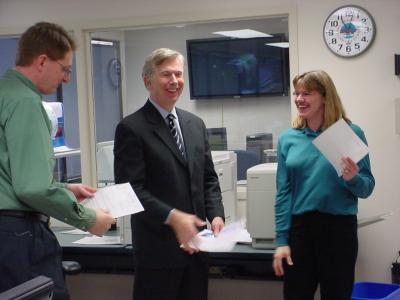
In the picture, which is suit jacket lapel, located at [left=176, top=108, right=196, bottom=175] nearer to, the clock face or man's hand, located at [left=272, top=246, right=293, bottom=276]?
man's hand, located at [left=272, top=246, right=293, bottom=276]

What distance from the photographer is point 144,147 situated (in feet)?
7.45

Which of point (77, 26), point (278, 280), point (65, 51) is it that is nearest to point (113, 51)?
point (77, 26)

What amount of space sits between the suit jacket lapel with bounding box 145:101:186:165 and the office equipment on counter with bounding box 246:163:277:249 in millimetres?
789

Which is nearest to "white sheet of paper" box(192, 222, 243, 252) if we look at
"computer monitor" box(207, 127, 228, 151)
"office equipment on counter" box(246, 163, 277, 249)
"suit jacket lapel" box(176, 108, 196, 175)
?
"office equipment on counter" box(246, 163, 277, 249)

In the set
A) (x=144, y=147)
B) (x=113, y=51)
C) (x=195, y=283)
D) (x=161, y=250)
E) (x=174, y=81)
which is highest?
(x=113, y=51)

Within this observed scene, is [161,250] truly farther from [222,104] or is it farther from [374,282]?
[222,104]

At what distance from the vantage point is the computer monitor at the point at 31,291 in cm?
100

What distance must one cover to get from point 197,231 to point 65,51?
82cm

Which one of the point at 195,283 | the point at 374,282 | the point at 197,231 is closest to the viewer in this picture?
the point at 197,231

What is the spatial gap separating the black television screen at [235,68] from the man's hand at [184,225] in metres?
1.85

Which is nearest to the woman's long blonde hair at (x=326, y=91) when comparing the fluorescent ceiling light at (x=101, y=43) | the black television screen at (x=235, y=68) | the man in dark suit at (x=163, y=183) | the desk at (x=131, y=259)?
the man in dark suit at (x=163, y=183)

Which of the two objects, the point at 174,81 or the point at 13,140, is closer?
the point at 13,140

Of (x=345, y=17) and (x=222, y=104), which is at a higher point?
(x=345, y=17)

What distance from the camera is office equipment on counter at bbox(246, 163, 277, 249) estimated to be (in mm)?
3012
